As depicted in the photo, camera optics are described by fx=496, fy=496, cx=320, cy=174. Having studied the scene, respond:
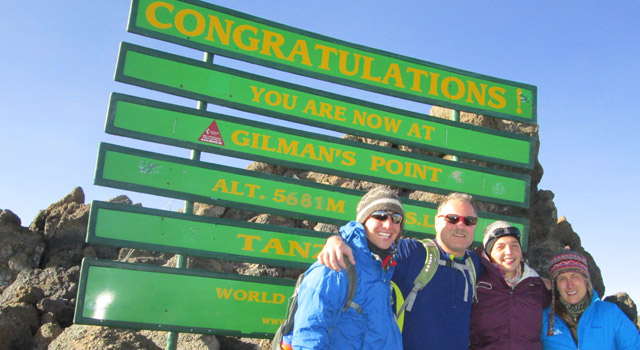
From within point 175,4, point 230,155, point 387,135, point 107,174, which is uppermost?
point 175,4

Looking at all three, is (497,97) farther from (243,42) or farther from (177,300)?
(177,300)

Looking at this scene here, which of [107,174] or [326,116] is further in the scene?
[326,116]

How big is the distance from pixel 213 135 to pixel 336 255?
3.43 meters

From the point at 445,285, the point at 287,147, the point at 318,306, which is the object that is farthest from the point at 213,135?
the point at 318,306

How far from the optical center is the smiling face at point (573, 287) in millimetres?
4254

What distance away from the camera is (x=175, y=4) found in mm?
6172

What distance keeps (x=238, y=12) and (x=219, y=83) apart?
3.31ft

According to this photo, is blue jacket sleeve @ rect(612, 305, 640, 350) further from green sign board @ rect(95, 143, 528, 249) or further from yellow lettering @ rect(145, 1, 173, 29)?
yellow lettering @ rect(145, 1, 173, 29)

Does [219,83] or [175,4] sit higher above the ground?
[175,4]

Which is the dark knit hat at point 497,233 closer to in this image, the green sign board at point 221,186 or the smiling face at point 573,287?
the smiling face at point 573,287

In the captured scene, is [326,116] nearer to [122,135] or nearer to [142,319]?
[122,135]

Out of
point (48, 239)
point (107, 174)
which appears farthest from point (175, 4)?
point (48, 239)

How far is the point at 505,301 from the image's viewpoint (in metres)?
4.07

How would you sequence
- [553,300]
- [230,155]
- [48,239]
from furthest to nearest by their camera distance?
[48,239] → [230,155] → [553,300]
